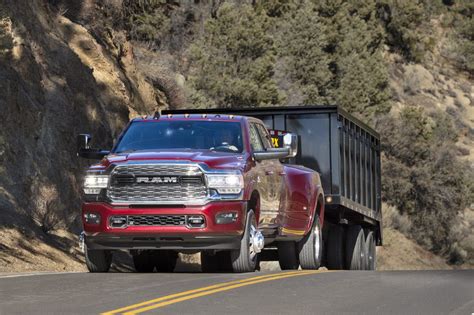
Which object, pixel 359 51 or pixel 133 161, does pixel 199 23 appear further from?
pixel 133 161

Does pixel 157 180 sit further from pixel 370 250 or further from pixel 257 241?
pixel 370 250

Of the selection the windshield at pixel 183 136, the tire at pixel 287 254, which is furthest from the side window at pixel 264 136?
the tire at pixel 287 254

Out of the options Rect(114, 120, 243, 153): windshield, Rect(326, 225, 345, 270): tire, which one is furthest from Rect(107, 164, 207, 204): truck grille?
Rect(326, 225, 345, 270): tire

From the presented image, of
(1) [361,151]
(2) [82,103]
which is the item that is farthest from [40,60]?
(1) [361,151]

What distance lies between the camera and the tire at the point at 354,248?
23969mm

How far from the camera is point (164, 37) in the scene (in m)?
50.2

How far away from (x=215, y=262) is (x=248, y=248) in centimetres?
357

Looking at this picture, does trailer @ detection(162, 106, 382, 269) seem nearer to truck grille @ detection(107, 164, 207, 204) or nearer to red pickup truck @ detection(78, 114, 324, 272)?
red pickup truck @ detection(78, 114, 324, 272)

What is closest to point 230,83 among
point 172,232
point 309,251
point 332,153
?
point 332,153

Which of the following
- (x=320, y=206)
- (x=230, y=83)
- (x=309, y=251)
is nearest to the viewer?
(x=309, y=251)

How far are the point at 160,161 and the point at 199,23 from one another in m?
38.5

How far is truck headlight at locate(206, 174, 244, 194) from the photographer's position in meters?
15.4

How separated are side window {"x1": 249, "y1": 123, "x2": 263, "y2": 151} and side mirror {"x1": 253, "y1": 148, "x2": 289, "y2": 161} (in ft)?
1.30

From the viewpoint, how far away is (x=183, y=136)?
1683 cm
